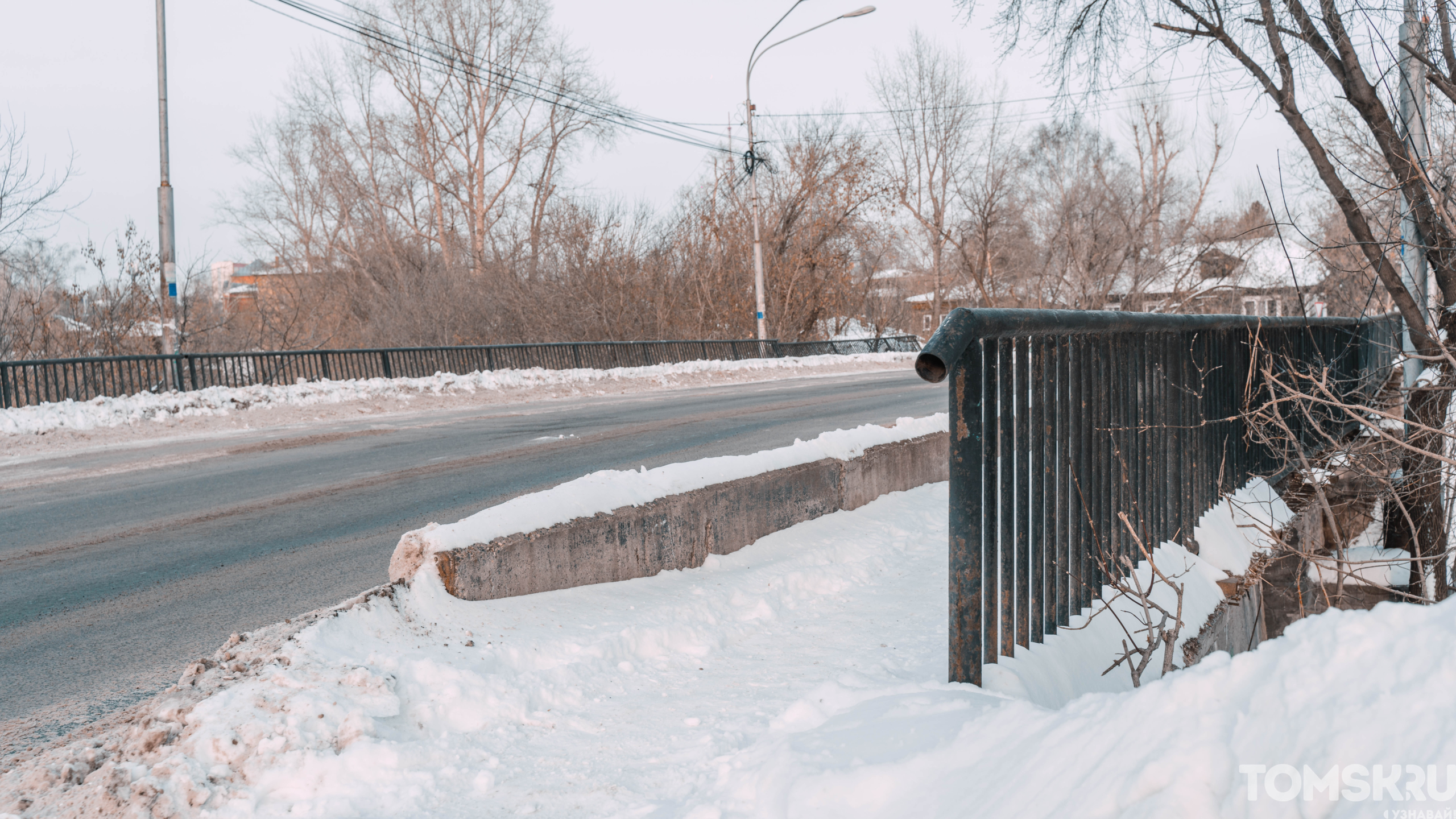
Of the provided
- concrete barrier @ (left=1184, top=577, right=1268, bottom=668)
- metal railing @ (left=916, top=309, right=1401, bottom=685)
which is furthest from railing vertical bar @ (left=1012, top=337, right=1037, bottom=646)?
concrete barrier @ (left=1184, top=577, right=1268, bottom=668)

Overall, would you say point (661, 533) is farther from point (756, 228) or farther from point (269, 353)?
point (756, 228)

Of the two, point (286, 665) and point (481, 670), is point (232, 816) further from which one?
point (481, 670)

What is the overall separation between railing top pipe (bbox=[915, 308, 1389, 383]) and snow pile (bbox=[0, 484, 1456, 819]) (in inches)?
38.5

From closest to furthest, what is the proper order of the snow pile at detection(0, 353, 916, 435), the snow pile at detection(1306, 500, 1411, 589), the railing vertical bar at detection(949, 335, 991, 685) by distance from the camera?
the railing vertical bar at detection(949, 335, 991, 685), the snow pile at detection(1306, 500, 1411, 589), the snow pile at detection(0, 353, 916, 435)

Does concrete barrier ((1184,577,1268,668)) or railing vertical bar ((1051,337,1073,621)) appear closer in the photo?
railing vertical bar ((1051,337,1073,621))

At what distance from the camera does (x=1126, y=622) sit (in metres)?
3.83

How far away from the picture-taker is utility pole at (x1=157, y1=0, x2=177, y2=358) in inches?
605

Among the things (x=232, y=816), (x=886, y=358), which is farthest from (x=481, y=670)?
(x=886, y=358)

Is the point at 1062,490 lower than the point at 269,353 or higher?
lower

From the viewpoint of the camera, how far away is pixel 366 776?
2.56 meters

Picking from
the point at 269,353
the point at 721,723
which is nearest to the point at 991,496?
the point at 721,723

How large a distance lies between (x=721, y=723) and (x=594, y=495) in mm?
1579

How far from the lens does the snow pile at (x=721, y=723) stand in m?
1.79

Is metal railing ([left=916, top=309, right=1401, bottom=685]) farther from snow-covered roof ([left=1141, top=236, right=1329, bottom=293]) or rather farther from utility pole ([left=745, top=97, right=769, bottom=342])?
utility pole ([left=745, top=97, right=769, bottom=342])
